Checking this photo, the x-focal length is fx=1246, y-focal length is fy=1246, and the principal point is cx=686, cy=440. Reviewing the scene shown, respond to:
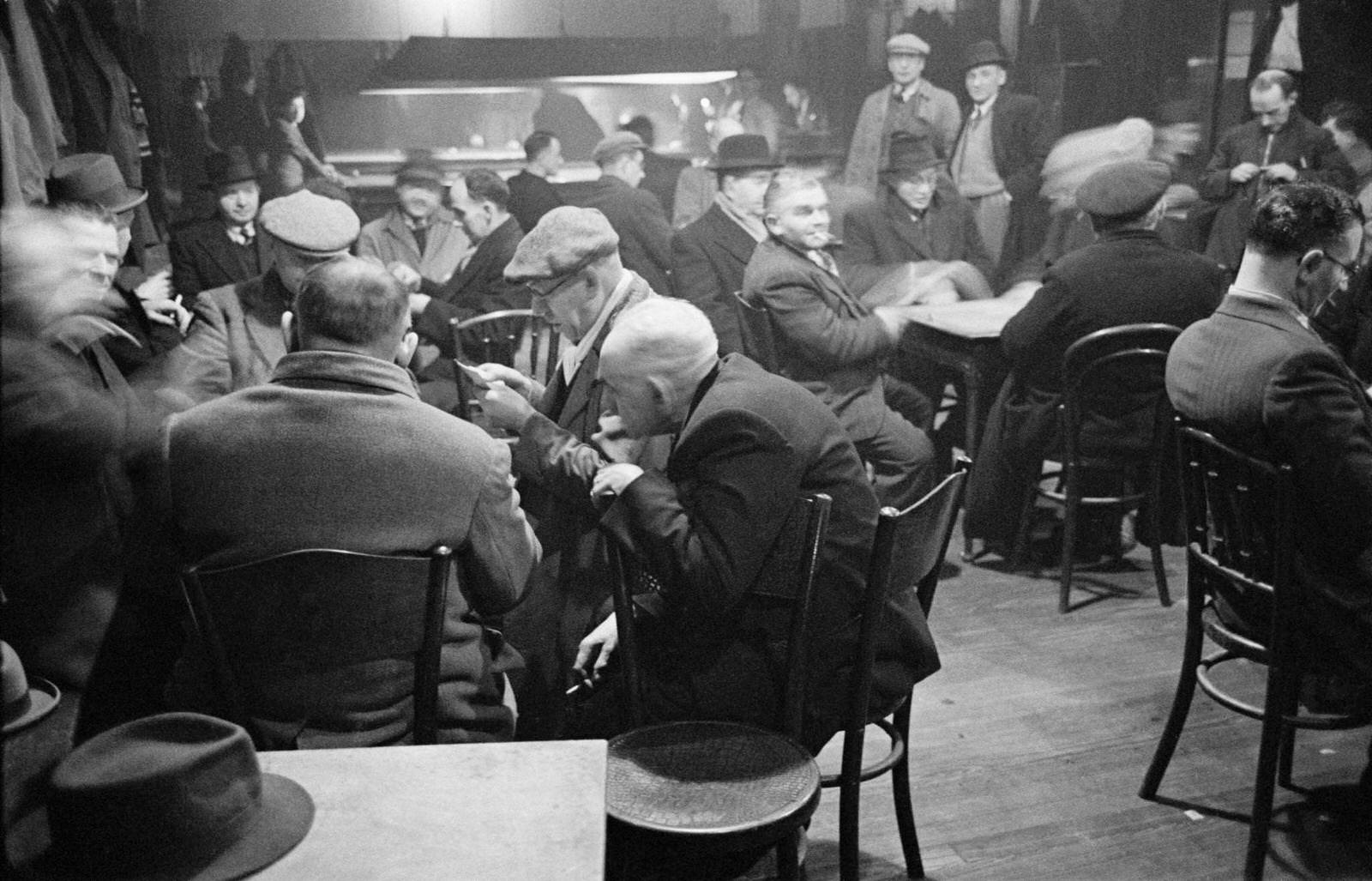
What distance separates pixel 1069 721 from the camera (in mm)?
3225

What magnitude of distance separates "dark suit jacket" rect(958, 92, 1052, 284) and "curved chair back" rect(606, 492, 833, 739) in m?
5.03

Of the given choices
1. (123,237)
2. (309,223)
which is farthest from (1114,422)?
(123,237)

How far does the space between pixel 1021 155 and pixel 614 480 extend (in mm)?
5349

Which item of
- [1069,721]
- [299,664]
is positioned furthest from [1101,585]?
[299,664]

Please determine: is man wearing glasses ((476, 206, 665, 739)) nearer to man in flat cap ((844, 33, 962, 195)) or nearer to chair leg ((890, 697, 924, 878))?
chair leg ((890, 697, 924, 878))

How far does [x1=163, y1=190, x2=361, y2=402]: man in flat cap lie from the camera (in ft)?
9.96

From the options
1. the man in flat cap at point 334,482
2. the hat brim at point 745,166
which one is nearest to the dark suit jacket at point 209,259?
the hat brim at point 745,166

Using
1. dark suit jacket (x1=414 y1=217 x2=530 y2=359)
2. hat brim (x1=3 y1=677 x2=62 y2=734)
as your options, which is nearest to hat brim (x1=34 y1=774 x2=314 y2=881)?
hat brim (x1=3 y1=677 x2=62 y2=734)

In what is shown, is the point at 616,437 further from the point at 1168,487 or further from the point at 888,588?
the point at 1168,487

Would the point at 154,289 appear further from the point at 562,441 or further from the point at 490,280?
the point at 562,441

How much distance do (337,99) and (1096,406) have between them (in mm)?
3946

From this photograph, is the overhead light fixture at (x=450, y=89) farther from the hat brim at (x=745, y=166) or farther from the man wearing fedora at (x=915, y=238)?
the man wearing fedora at (x=915, y=238)

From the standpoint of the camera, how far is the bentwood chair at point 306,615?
1.69 meters

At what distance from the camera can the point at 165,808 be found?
1.14m
